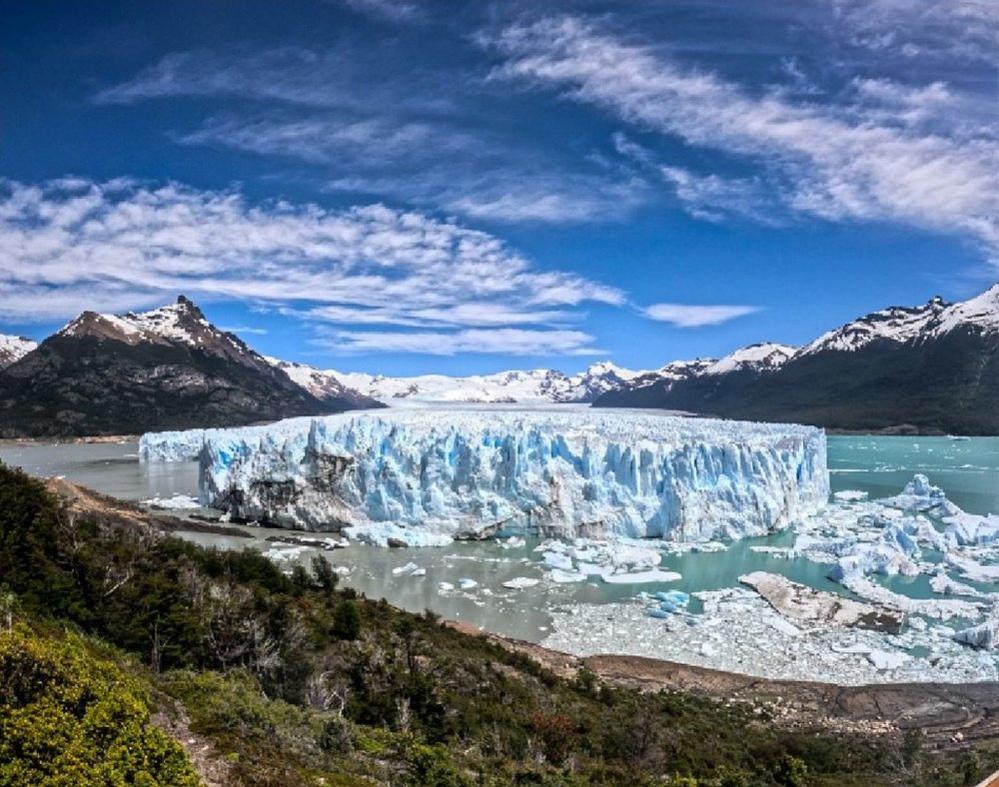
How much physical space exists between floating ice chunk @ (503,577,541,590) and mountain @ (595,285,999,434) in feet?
212

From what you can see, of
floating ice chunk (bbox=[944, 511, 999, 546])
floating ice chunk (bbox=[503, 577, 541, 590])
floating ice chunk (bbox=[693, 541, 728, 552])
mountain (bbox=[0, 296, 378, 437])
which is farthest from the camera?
mountain (bbox=[0, 296, 378, 437])

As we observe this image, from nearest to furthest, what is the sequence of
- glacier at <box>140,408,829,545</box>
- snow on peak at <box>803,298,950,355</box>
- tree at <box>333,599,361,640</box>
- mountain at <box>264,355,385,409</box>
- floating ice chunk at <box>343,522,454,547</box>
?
1. tree at <box>333,599,361,640</box>
2. floating ice chunk at <box>343,522,454,547</box>
3. glacier at <box>140,408,829,545</box>
4. snow on peak at <box>803,298,950,355</box>
5. mountain at <box>264,355,385,409</box>

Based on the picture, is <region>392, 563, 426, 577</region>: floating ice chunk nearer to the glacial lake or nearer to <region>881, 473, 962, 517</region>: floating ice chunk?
the glacial lake

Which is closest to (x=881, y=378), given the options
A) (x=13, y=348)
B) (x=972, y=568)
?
(x=972, y=568)

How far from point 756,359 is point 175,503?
110 metres

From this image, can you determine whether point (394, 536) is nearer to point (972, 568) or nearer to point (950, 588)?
point (950, 588)

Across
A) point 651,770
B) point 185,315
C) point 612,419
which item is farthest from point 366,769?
point 185,315

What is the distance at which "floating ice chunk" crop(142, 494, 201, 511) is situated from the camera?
27530 millimetres

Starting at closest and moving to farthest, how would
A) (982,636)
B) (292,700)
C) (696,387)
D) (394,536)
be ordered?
(292,700)
(982,636)
(394,536)
(696,387)

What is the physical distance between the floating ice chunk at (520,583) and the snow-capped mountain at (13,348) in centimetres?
Answer: 12870

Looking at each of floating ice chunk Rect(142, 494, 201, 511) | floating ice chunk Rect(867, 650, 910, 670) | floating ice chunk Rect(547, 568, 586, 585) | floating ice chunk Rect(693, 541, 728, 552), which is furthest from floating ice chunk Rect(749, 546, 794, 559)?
floating ice chunk Rect(142, 494, 201, 511)

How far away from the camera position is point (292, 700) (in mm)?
8070

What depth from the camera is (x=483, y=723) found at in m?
8.31

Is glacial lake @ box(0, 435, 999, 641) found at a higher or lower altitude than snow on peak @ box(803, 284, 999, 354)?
lower
